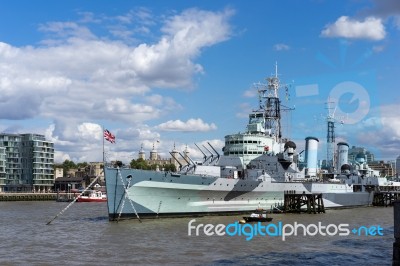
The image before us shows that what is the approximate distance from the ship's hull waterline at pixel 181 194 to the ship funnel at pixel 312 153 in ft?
46.0

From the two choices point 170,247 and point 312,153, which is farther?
point 312,153

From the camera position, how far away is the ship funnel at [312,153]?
67125mm

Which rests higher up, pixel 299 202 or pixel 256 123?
pixel 256 123

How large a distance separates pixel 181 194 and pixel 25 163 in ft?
353

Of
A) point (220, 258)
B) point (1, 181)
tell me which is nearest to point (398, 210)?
point (220, 258)

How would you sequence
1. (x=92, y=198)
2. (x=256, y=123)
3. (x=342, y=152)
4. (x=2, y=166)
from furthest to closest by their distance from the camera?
1. (x=2, y=166)
2. (x=92, y=198)
3. (x=342, y=152)
4. (x=256, y=123)

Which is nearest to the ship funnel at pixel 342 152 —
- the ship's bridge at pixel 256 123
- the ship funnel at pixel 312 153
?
the ship funnel at pixel 312 153

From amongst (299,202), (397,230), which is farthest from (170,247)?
(299,202)

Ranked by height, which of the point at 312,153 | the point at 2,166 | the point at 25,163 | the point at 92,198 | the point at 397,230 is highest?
the point at 312,153

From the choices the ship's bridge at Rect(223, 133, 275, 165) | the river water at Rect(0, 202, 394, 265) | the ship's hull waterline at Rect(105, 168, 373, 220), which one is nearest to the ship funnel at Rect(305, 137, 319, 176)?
the ship's bridge at Rect(223, 133, 275, 165)

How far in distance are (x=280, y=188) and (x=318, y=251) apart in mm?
26692

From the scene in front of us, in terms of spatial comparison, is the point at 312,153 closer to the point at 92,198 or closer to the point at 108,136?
the point at 108,136

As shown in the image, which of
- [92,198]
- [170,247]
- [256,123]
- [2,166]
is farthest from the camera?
[2,166]

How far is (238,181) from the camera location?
47344 millimetres
